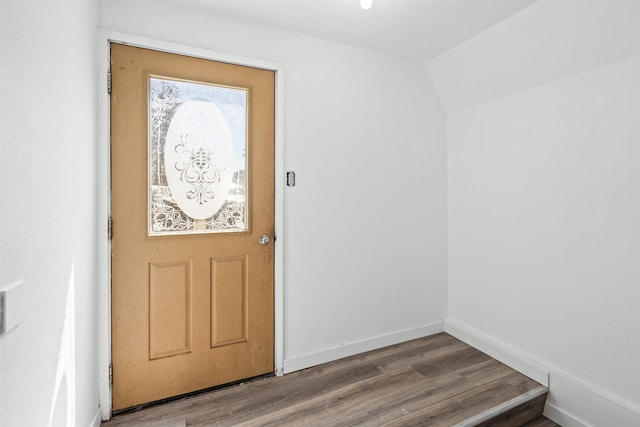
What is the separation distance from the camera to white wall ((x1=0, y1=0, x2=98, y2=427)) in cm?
78

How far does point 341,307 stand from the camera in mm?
2459

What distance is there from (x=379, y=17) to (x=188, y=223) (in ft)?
5.97

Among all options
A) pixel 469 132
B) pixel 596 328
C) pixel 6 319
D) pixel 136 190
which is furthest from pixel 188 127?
pixel 596 328

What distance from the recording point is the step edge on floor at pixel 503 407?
175cm

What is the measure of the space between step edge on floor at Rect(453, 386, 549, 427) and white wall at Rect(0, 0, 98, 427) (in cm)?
189

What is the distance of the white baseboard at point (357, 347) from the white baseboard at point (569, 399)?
20.4 inches

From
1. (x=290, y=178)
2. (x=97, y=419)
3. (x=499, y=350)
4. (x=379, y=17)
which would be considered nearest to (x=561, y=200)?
(x=499, y=350)

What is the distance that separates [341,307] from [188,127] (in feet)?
5.52

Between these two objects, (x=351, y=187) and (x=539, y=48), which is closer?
(x=539, y=48)

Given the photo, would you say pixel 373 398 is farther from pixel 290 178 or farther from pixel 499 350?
pixel 290 178

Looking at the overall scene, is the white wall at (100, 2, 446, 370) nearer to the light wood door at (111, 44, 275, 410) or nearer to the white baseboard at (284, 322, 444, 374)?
the white baseboard at (284, 322, 444, 374)

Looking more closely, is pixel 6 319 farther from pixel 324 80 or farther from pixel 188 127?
pixel 324 80

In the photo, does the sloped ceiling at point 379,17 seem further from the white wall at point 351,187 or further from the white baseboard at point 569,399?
the white baseboard at point 569,399

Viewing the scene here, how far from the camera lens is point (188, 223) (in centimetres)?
198
